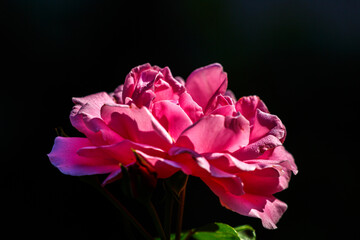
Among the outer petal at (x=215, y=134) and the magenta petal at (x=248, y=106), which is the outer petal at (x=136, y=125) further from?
the magenta petal at (x=248, y=106)

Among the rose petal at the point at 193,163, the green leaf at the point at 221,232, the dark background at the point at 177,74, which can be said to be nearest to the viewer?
the rose petal at the point at 193,163

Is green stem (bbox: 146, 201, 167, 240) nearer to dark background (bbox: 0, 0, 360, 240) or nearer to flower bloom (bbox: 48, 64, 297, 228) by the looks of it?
flower bloom (bbox: 48, 64, 297, 228)

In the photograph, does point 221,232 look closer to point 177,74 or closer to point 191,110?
point 191,110

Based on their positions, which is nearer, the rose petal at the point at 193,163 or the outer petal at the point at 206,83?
the rose petal at the point at 193,163

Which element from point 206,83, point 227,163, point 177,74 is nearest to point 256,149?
point 227,163

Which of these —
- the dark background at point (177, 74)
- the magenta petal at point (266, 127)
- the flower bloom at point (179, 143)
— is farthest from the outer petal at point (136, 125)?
the dark background at point (177, 74)

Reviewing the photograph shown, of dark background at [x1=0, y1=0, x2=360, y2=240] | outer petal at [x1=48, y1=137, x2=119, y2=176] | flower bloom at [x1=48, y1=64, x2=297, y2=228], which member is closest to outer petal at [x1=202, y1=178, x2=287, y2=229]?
flower bloom at [x1=48, y1=64, x2=297, y2=228]

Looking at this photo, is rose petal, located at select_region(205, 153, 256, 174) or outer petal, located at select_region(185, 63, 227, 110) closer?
rose petal, located at select_region(205, 153, 256, 174)
